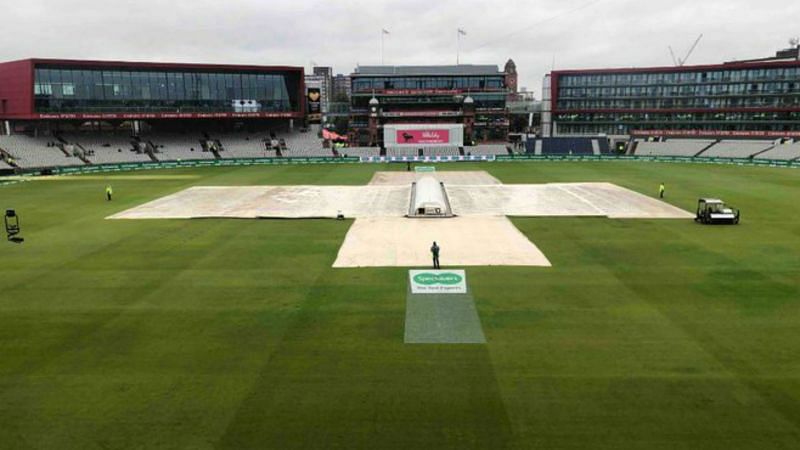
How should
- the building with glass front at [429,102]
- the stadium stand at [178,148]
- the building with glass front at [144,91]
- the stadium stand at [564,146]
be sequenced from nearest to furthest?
1. the building with glass front at [144,91]
2. the stadium stand at [178,148]
3. the stadium stand at [564,146]
4. the building with glass front at [429,102]

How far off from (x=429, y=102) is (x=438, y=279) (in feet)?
330

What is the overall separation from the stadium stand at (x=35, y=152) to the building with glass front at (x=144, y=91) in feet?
13.1

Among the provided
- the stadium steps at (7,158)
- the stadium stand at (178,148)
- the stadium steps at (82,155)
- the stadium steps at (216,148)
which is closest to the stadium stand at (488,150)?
the stadium steps at (216,148)

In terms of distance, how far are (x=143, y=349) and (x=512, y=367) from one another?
1089 centimetres

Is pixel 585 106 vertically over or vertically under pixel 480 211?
over

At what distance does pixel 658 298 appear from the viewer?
21.1 m

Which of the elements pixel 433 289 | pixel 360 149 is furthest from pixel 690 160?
pixel 433 289

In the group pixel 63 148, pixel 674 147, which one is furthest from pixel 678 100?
pixel 63 148

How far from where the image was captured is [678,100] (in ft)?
394

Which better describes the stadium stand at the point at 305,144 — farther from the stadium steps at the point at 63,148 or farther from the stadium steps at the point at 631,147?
the stadium steps at the point at 631,147

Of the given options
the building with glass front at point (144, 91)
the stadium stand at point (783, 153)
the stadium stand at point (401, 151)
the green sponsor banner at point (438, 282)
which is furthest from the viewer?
the stadium stand at point (401, 151)

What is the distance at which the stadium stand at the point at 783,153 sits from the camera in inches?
3586

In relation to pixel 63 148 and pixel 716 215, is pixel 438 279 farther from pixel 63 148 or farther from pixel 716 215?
pixel 63 148

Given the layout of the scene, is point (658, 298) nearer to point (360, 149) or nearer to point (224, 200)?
point (224, 200)
